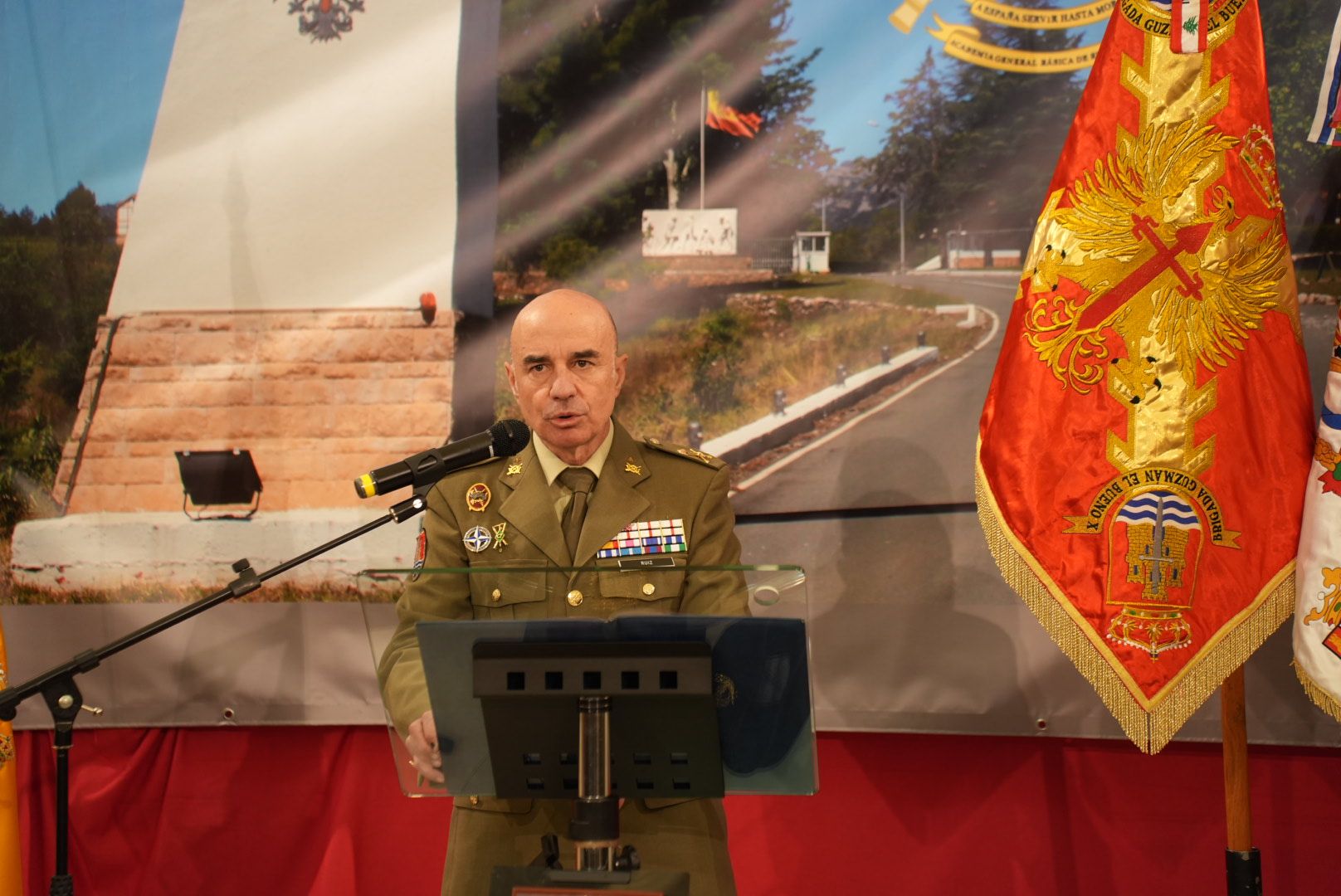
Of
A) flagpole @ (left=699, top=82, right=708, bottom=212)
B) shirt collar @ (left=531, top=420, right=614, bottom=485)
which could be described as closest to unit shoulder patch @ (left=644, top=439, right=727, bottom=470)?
shirt collar @ (left=531, top=420, right=614, bottom=485)

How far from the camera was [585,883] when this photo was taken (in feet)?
4.13

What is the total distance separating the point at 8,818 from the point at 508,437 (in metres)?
1.76

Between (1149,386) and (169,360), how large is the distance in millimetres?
2334

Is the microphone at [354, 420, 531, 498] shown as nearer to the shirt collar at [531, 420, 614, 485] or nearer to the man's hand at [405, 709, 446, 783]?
the shirt collar at [531, 420, 614, 485]

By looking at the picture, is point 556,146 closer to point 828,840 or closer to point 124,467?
point 124,467

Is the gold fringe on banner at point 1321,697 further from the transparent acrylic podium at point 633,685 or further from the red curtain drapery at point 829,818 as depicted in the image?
the transparent acrylic podium at point 633,685

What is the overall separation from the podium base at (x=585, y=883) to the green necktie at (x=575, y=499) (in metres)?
0.81

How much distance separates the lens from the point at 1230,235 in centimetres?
223

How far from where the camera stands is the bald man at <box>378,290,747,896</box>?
1.88 metres

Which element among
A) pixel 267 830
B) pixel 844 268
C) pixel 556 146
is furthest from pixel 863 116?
pixel 267 830

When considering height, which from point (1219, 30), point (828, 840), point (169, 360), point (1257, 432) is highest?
point (1219, 30)

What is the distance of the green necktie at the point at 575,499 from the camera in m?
2.08

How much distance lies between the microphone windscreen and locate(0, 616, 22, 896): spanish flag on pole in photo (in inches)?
63.9

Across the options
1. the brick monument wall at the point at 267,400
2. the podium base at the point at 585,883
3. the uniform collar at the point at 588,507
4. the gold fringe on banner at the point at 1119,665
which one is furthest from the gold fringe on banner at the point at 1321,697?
the brick monument wall at the point at 267,400
